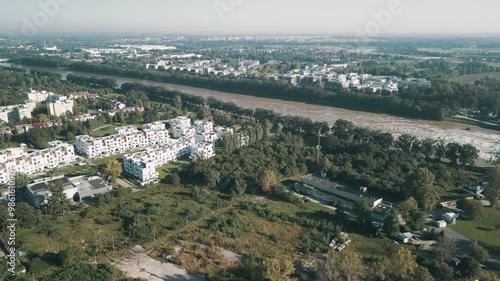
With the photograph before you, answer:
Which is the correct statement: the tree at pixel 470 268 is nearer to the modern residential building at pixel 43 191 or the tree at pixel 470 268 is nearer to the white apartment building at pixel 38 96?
the modern residential building at pixel 43 191

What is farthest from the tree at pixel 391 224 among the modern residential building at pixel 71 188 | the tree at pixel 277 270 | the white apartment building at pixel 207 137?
the white apartment building at pixel 207 137

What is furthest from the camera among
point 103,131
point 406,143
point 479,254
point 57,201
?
point 103,131

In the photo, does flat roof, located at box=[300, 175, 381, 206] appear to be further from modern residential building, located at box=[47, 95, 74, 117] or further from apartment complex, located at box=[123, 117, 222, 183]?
modern residential building, located at box=[47, 95, 74, 117]

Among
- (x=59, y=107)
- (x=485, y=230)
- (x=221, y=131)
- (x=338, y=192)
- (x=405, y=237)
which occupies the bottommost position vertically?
(x=485, y=230)

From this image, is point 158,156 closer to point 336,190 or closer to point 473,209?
point 336,190

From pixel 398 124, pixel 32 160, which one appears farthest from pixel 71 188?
pixel 398 124
